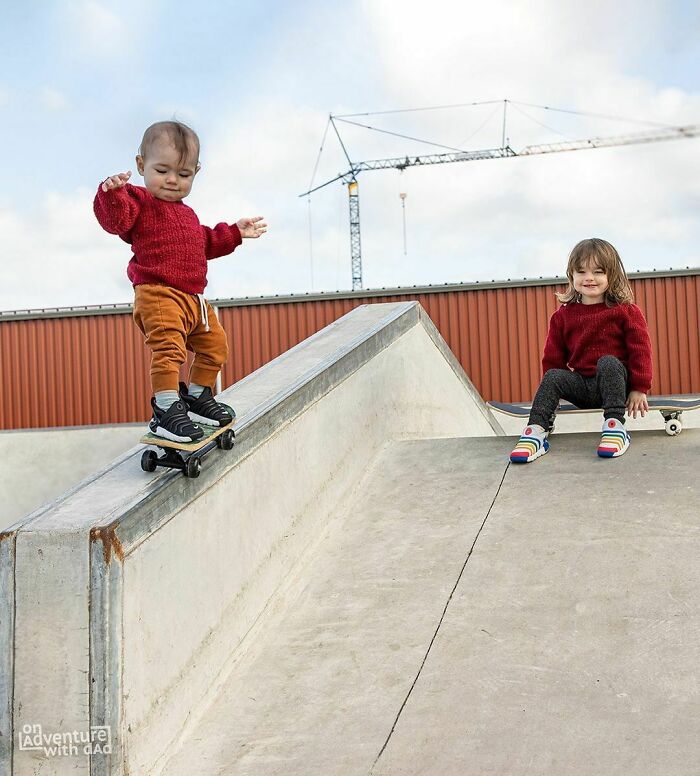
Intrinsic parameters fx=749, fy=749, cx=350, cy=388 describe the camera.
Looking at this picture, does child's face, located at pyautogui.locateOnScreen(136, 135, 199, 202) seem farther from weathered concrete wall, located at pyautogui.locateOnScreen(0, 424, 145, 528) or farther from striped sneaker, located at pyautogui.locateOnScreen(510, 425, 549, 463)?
weathered concrete wall, located at pyautogui.locateOnScreen(0, 424, 145, 528)

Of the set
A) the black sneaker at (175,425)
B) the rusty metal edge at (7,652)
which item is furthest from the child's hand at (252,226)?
the rusty metal edge at (7,652)

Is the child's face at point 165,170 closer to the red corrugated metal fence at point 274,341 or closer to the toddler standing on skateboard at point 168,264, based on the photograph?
the toddler standing on skateboard at point 168,264

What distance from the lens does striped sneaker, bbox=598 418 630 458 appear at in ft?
13.5

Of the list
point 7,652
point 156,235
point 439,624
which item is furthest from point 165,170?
point 439,624

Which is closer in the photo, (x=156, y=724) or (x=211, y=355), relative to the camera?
(x=156, y=724)

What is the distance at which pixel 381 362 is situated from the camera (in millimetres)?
5047

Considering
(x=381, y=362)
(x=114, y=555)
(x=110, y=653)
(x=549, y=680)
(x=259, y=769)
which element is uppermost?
(x=381, y=362)

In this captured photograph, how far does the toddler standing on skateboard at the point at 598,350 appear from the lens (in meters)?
4.39

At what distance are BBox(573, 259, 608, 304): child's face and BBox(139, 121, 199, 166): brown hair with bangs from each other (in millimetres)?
2642

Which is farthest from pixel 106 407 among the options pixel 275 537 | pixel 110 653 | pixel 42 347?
pixel 110 653

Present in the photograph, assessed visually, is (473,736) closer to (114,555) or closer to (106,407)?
(114,555)

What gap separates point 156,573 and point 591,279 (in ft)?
10.6

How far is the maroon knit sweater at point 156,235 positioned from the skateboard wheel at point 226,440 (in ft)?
1.95

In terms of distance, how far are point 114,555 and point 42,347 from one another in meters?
14.5
